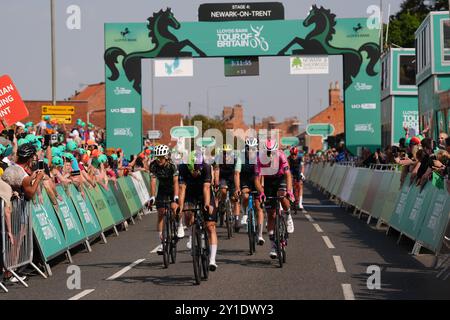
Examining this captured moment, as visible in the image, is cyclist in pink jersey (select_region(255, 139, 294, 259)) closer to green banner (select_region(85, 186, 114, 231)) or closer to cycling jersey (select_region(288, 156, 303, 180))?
green banner (select_region(85, 186, 114, 231))

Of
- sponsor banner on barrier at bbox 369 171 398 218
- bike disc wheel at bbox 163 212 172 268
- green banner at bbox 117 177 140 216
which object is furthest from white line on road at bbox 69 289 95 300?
green banner at bbox 117 177 140 216

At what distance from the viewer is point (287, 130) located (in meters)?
155

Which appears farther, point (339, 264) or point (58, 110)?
point (58, 110)

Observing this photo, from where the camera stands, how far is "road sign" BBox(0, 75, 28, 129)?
670 inches

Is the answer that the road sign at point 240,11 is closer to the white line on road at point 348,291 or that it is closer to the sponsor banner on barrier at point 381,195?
the sponsor banner on barrier at point 381,195

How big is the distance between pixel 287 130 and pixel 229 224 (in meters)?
137

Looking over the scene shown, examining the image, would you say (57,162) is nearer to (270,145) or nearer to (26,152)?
(26,152)

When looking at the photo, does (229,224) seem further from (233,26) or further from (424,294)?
(233,26)

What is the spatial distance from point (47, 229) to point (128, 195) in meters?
9.63

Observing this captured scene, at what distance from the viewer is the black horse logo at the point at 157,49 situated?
32.2 meters

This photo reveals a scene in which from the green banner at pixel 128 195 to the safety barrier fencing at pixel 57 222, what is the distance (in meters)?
0.90

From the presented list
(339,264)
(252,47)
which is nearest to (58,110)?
(252,47)

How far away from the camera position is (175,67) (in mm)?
32375
